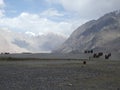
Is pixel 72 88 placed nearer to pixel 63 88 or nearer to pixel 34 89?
pixel 63 88

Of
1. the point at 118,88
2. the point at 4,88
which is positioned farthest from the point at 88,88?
the point at 4,88

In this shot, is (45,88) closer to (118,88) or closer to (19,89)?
(19,89)

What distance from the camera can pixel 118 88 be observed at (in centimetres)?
3356

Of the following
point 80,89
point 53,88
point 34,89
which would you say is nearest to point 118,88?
point 80,89

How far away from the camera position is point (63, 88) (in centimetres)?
3406

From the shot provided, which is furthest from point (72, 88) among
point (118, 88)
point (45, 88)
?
point (118, 88)

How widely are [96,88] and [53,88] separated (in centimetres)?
498

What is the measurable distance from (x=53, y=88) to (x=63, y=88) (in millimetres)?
1162

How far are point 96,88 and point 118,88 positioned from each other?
2.50 metres

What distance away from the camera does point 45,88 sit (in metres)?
34.1

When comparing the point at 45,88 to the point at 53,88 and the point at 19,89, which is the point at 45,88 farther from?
the point at 19,89

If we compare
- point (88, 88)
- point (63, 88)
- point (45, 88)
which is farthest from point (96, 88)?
point (45, 88)

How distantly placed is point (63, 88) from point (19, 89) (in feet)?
16.6

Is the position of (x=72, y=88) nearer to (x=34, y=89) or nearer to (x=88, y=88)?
(x=88, y=88)
